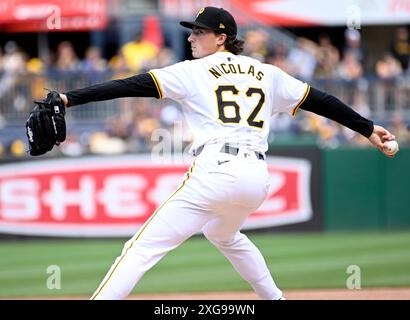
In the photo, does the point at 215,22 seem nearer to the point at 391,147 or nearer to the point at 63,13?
the point at 391,147

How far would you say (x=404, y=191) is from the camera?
13477mm

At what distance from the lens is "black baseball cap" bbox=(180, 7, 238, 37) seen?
6.16 m

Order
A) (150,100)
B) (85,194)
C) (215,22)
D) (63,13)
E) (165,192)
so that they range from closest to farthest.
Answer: (215,22)
(85,194)
(165,192)
(150,100)
(63,13)

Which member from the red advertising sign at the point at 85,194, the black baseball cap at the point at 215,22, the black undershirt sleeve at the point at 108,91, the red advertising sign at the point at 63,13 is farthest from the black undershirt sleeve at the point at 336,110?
the red advertising sign at the point at 63,13

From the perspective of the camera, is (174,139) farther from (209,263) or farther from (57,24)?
(57,24)

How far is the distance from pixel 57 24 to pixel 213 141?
4.38 meters

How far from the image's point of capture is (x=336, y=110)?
250 inches

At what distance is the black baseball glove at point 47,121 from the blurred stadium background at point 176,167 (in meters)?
3.36

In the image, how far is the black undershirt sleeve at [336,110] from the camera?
6359 mm

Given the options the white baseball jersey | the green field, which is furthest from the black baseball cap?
the green field

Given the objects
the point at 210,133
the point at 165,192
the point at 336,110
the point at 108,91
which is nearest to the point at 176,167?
the point at 165,192

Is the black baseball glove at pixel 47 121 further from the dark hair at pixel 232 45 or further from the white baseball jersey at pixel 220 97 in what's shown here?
the dark hair at pixel 232 45

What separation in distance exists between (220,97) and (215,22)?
0.57 metres
